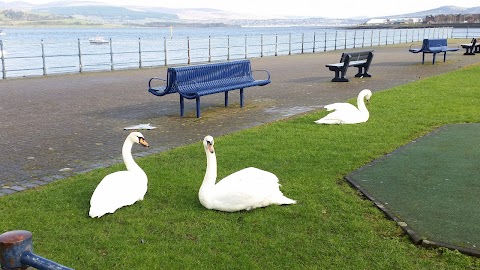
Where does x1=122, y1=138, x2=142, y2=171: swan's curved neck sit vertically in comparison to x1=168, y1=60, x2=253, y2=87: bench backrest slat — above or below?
below

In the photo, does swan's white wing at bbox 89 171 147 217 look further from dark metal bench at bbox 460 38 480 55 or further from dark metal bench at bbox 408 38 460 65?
dark metal bench at bbox 460 38 480 55

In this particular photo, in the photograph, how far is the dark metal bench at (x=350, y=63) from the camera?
17.3 meters

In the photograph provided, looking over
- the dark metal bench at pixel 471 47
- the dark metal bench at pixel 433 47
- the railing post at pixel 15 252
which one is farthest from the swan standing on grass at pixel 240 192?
the dark metal bench at pixel 471 47

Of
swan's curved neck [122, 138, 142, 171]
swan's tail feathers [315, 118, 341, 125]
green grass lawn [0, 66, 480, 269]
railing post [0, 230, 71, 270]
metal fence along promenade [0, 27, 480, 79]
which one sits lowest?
metal fence along promenade [0, 27, 480, 79]

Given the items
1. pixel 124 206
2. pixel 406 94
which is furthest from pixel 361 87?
pixel 124 206

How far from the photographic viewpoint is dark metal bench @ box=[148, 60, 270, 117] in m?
10.7

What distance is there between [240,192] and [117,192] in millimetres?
1283

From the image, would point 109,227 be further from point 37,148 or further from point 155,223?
point 37,148

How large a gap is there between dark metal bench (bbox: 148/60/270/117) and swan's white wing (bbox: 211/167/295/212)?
5.22 m

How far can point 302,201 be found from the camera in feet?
18.8

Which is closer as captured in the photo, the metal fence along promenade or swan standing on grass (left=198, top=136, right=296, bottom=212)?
swan standing on grass (left=198, top=136, right=296, bottom=212)

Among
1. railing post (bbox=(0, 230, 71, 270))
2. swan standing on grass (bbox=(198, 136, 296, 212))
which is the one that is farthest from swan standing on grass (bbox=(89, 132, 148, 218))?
railing post (bbox=(0, 230, 71, 270))

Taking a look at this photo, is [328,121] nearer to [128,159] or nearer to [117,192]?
[128,159]

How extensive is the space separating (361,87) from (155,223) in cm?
1201
